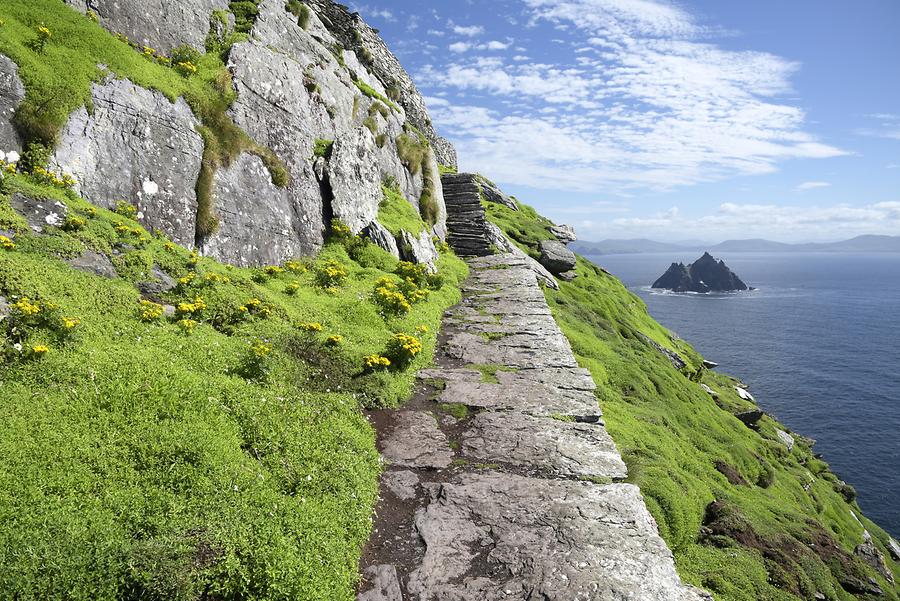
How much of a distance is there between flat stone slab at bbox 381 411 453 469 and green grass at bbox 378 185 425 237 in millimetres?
13418

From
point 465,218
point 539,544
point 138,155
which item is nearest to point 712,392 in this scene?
point 465,218

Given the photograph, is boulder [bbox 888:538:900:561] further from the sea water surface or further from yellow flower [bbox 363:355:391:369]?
yellow flower [bbox 363:355:391:369]

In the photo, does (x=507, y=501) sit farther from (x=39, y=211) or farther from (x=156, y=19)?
(x=156, y=19)

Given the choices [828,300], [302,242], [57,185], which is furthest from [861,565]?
[828,300]

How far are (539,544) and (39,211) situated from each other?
12.4 m

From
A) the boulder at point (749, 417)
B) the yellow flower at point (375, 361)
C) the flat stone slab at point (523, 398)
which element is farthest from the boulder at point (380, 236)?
the boulder at point (749, 417)

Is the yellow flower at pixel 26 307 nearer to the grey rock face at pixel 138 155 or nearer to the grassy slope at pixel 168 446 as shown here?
the grassy slope at pixel 168 446

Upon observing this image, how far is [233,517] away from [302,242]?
1305 cm

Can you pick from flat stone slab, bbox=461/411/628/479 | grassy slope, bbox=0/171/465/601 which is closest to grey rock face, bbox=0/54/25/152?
grassy slope, bbox=0/171/465/601

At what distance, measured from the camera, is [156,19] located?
17.6m

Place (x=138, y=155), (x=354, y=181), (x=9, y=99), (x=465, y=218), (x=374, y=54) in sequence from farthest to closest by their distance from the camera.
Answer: (x=374, y=54) → (x=465, y=218) → (x=354, y=181) → (x=138, y=155) → (x=9, y=99)

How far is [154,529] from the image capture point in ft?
18.3

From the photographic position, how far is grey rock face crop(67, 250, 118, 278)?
10.3 metres

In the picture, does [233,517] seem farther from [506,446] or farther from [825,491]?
[825,491]
